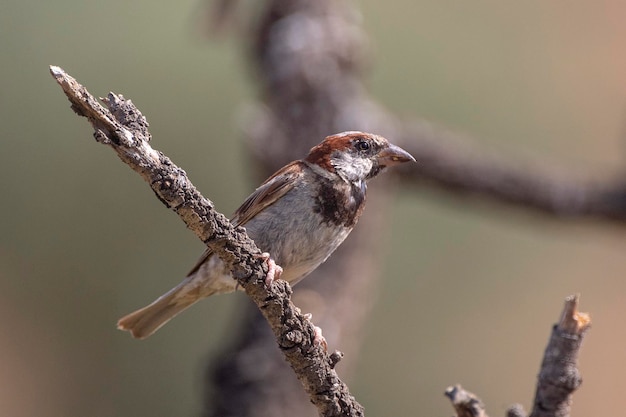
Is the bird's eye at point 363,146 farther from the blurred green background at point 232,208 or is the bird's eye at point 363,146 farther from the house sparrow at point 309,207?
the blurred green background at point 232,208

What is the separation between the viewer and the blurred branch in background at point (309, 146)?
5918mm

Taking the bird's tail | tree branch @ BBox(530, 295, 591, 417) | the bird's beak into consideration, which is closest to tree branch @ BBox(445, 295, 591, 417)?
tree branch @ BBox(530, 295, 591, 417)

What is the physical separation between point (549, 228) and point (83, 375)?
13.0 ft

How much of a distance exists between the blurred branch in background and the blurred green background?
1.16 feet

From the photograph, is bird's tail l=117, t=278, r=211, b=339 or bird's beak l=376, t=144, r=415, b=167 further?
bird's tail l=117, t=278, r=211, b=339

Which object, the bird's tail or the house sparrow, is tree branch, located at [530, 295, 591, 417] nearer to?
the house sparrow

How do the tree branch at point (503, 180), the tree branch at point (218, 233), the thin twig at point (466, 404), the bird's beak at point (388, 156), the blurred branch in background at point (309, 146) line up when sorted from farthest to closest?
the tree branch at point (503, 180) < the blurred branch in background at point (309, 146) < the bird's beak at point (388, 156) < the thin twig at point (466, 404) < the tree branch at point (218, 233)

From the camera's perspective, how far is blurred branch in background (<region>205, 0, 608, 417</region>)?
5.92 meters

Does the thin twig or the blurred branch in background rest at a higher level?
the blurred branch in background

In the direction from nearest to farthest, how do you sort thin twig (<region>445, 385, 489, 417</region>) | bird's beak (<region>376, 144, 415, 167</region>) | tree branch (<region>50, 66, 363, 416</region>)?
tree branch (<region>50, 66, 363, 416</region>) → thin twig (<region>445, 385, 489, 417</region>) → bird's beak (<region>376, 144, 415, 167</region>)

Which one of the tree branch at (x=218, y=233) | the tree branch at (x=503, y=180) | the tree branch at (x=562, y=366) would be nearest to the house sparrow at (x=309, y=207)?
the tree branch at (x=218, y=233)

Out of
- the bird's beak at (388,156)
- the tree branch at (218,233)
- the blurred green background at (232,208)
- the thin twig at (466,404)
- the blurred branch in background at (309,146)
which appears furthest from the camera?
the blurred green background at (232,208)

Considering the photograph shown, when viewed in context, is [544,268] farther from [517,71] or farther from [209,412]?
[209,412]

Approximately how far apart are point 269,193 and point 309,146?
2727mm
